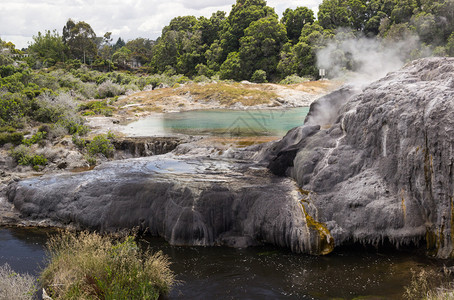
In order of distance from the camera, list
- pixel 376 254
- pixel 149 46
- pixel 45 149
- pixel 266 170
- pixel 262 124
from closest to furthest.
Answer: pixel 376 254, pixel 266 170, pixel 45 149, pixel 262 124, pixel 149 46

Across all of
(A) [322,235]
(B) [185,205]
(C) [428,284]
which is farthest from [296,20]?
(C) [428,284]

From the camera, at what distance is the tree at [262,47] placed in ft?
171

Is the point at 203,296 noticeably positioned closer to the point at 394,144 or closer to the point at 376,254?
the point at 376,254

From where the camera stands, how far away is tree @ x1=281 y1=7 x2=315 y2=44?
56.2 meters

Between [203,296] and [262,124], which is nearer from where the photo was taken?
[203,296]

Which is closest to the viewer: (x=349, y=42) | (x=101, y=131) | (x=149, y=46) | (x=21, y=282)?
(x=21, y=282)

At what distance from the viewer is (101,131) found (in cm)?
2036

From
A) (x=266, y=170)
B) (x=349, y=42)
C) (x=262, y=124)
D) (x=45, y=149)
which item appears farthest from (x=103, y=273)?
(x=349, y=42)

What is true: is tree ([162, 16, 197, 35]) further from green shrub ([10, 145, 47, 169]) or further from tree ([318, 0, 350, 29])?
green shrub ([10, 145, 47, 169])

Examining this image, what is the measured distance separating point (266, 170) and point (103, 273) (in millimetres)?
6681

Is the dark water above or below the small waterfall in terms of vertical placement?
below

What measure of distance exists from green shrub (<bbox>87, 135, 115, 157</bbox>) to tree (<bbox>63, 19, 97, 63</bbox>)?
60.4m

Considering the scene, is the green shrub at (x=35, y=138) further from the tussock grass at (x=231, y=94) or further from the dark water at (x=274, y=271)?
the tussock grass at (x=231, y=94)

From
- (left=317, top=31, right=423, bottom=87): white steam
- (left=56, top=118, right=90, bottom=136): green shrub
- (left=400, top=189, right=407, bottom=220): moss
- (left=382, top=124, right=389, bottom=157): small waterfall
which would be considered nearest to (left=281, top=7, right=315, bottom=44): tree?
(left=317, top=31, right=423, bottom=87): white steam
